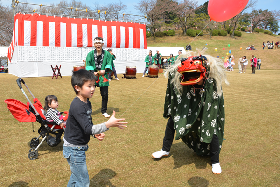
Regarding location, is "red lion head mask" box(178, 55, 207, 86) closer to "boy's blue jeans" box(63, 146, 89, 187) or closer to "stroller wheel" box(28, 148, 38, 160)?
"boy's blue jeans" box(63, 146, 89, 187)

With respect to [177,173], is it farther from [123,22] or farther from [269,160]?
[123,22]

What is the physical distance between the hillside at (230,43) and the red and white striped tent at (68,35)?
59.8 feet

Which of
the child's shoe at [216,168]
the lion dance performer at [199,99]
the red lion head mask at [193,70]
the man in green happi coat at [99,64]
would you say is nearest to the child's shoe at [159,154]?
the lion dance performer at [199,99]

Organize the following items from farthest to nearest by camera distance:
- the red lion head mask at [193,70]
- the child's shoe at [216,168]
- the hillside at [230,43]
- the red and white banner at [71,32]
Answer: the hillside at [230,43]
the red and white banner at [71,32]
the child's shoe at [216,168]
the red lion head mask at [193,70]

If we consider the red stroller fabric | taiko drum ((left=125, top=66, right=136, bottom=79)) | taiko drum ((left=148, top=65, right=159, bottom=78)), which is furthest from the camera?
taiko drum ((left=148, top=65, right=159, bottom=78))

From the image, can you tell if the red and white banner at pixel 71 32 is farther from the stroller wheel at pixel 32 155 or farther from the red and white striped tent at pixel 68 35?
the stroller wheel at pixel 32 155

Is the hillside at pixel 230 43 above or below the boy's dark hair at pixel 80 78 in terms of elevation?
above

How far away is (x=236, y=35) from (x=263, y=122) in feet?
154

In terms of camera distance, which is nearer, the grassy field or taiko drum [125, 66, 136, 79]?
the grassy field

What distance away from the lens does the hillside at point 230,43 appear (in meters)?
31.2

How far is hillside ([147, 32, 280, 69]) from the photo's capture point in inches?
1230

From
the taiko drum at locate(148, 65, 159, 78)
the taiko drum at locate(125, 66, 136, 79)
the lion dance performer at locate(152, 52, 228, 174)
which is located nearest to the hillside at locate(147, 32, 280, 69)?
the taiko drum at locate(148, 65, 159, 78)

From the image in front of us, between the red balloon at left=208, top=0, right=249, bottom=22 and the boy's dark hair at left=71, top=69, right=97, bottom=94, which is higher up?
the red balloon at left=208, top=0, right=249, bottom=22

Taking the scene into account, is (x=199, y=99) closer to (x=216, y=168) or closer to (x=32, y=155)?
(x=216, y=168)
